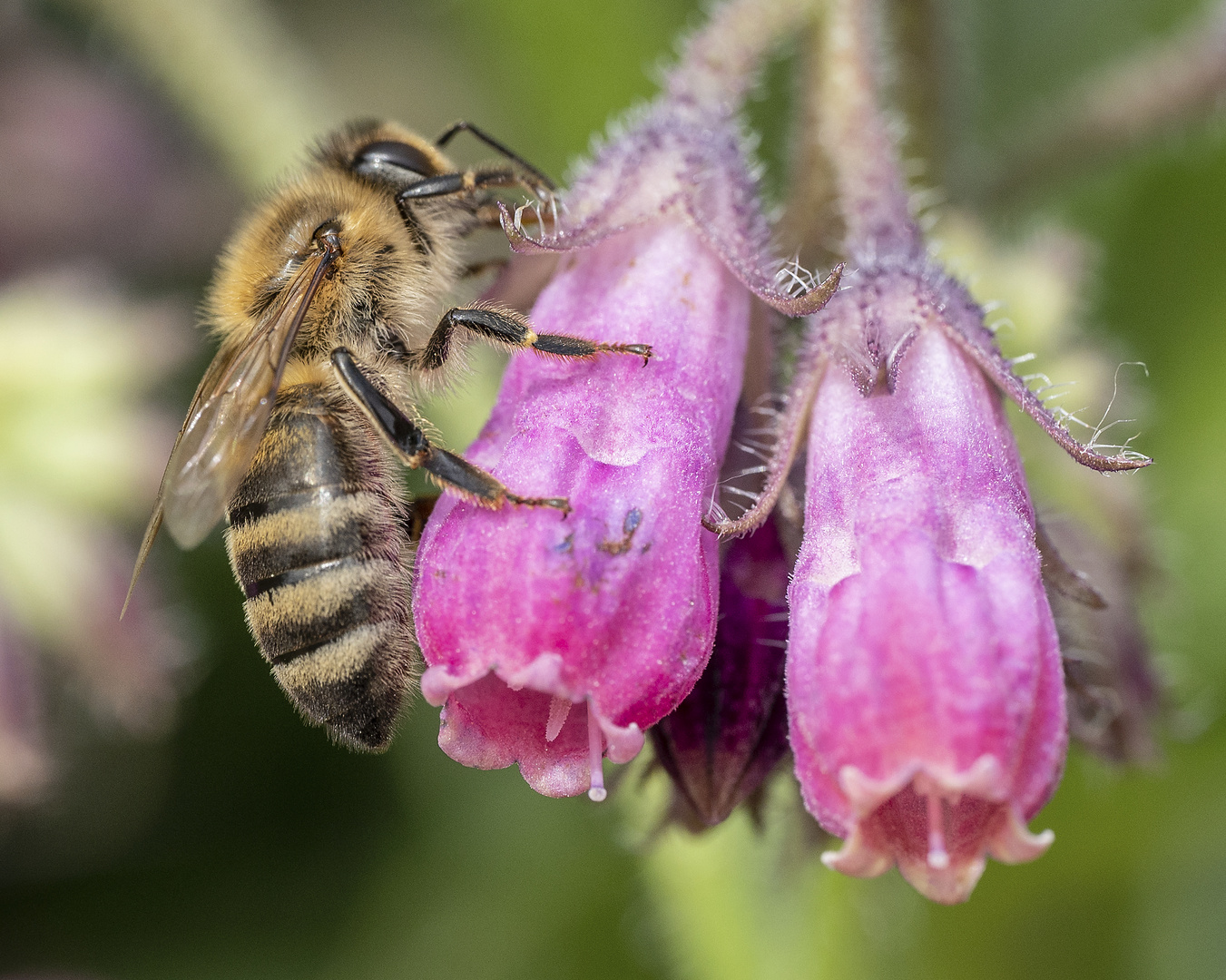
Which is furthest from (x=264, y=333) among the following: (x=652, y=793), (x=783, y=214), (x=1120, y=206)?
(x=1120, y=206)

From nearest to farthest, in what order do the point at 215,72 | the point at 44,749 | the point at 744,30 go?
the point at 744,30, the point at 44,749, the point at 215,72

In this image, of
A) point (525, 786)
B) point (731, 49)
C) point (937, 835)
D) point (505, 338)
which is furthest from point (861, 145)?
point (525, 786)

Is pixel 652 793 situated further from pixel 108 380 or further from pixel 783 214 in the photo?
pixel 108 380

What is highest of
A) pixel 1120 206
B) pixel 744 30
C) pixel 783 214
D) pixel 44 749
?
pixel 1120 206

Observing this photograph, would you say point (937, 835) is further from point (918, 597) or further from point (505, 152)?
point (505, 152)

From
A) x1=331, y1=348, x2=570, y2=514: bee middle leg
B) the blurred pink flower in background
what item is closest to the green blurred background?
the blurred pink flower in background

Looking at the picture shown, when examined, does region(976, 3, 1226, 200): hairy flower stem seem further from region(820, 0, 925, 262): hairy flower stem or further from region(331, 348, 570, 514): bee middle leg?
region(331, 348, 570, 514): bee middle leg
